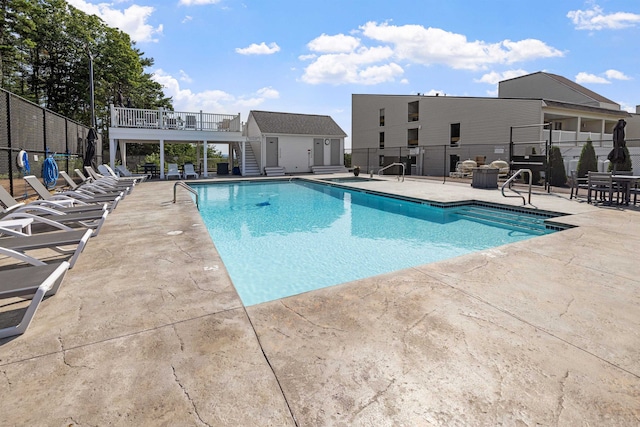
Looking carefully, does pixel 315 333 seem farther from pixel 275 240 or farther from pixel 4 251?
pixel 275 240

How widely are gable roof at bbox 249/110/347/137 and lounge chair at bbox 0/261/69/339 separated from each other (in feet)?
62.7

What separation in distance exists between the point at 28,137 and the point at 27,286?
8593mm

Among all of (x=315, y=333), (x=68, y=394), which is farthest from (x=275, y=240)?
(x=68, y=394)

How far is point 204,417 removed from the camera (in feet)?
5.31

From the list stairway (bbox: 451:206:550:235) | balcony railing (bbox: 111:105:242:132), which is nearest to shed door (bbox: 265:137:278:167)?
balcony railing (bbox: 111:105:242:132)

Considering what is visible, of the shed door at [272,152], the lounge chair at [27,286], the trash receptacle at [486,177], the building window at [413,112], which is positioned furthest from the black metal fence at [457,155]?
the lounge chair at [27,286]

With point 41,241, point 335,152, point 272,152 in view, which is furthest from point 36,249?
point 335,152

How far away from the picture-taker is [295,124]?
22.7 m

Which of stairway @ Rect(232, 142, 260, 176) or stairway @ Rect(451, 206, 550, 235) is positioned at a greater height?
stairway @ Rect(232, 142, 260, 176)

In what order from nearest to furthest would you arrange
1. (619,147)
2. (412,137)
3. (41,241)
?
(41,241)
(619,147)
(412,137)

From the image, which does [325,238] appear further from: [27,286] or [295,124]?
[295,124]

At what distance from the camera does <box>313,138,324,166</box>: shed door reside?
22.9 m

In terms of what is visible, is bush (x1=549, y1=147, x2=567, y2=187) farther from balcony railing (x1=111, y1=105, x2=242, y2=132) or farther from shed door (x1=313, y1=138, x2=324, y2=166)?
balcony railing (x1=111, y1=105, x2=242, y2=132)

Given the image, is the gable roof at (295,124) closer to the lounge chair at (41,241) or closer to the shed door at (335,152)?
the shed door at (335,152)
